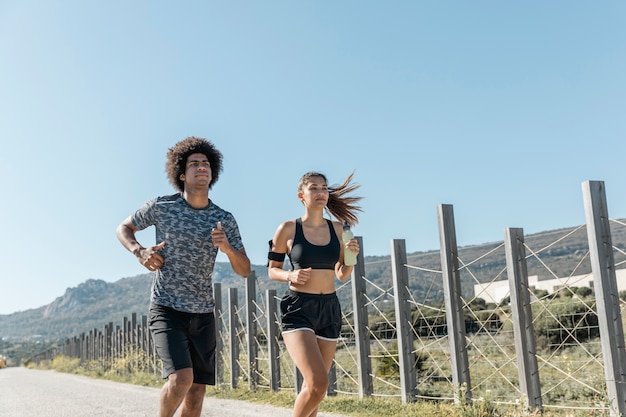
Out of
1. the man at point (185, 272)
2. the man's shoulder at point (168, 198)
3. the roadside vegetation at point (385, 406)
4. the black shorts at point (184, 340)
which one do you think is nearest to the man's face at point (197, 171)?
the man at point (185, 272)

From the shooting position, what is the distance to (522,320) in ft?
22.9

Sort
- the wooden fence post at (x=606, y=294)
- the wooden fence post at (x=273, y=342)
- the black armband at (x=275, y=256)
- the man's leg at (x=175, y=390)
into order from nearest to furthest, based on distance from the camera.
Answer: the man's leg at (x=175, y=390), the black armband at (x=275, y=256), the wooden fence post at (x=606, y=294), the wooden fence post at (x=273, y=342)

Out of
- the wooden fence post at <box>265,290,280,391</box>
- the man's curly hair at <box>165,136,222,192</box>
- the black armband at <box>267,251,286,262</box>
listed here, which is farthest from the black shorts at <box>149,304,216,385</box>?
the wooden fence post at <box>265,290,280,391</box>

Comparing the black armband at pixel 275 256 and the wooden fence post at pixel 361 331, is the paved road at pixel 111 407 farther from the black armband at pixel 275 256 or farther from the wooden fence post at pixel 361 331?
the black armband at pixel 275 256

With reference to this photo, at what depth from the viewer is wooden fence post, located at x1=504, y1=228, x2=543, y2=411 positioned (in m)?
6.81

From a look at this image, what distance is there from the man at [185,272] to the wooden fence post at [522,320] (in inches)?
142

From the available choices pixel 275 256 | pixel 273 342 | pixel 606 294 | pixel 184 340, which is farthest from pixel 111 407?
pixel 606 294

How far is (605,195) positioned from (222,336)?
1134cm

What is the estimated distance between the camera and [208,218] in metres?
4.75

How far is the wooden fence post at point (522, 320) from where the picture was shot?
6.81 m

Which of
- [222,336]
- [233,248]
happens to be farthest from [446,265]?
[222,336]

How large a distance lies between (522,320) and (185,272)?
13.4 ft

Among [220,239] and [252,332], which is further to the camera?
[252,332]

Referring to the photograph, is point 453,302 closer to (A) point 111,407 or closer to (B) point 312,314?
(B) point 312,314
